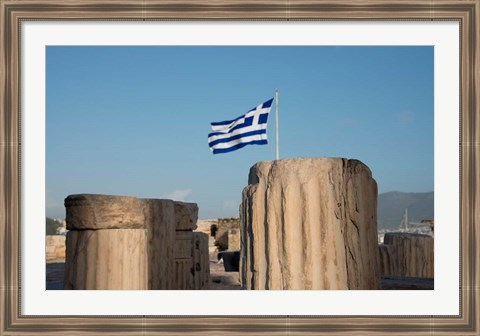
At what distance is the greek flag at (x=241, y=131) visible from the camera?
10.2 metres

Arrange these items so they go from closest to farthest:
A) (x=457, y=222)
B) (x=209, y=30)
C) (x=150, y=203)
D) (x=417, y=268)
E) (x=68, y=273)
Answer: (x=457, y=222) → (x=209, y=30) → (x=68, y=273) → (x=150, y=203) → (x=417, y=268)

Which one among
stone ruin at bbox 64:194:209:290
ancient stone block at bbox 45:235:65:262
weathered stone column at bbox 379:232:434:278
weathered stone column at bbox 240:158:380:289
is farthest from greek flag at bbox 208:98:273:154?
ancient stone block at bbox 45:235:65:262

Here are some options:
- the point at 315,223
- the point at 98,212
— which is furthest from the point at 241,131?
the point at 315,223

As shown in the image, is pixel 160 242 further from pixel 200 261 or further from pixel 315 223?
pixel 315 223

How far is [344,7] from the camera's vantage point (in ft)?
14.3

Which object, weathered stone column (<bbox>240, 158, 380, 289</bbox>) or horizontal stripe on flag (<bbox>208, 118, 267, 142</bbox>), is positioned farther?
horizontal stripe on flag (<bbox>208, 118, 267, 142</bbox>)

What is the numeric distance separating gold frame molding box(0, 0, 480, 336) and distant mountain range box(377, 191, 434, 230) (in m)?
101

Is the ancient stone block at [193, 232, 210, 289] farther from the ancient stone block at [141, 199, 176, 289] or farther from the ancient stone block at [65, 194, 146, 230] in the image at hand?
the ancient stone block at [65, 194, 146, 230]

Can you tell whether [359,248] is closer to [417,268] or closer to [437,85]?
[437,85]

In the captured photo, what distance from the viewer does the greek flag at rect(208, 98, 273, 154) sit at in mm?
10242

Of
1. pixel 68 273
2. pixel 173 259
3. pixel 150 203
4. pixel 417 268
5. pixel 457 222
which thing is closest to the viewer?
pixel 457 222

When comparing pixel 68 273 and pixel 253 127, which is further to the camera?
pixel 253 127

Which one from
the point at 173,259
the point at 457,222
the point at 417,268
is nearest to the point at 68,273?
the point at 173,259

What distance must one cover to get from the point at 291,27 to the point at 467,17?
1244 millimetres
